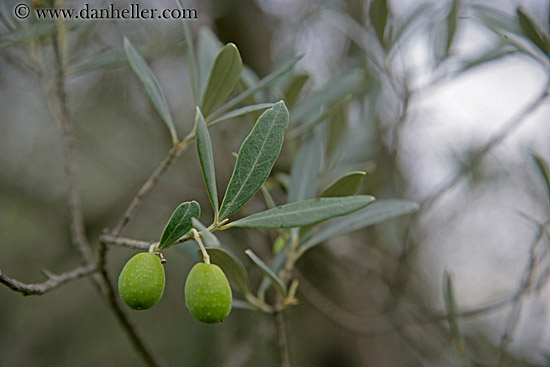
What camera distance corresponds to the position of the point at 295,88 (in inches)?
35.9

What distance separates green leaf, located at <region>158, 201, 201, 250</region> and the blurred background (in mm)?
522

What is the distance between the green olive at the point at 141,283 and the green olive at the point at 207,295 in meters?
0.03

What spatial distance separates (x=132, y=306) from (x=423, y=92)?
97cm

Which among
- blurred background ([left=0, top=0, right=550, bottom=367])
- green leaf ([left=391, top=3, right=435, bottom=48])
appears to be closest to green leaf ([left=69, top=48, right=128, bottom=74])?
blurred background ([left=0, top=0, right=550, bottom=367])

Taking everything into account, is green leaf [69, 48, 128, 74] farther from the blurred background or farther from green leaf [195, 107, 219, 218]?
green leaf [195, 107, 219, 218]

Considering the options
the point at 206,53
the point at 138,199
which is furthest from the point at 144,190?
the point at 206,53

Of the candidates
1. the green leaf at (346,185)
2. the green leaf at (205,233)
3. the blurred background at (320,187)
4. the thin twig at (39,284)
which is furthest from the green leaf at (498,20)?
the thin twig at (39,284)

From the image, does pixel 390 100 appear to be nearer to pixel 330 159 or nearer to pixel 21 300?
pixel 330 159

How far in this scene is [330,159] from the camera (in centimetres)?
110

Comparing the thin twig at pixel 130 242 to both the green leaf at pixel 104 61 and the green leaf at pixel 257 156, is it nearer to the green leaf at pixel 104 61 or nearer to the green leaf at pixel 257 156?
the green leaf at pixel 257 156

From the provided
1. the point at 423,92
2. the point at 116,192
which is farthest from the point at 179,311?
the point at 423,92

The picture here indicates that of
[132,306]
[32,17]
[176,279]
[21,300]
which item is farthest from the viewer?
[176,279]

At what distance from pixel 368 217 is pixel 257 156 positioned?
28cm

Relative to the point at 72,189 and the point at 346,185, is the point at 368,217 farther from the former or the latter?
the point at 72,189
